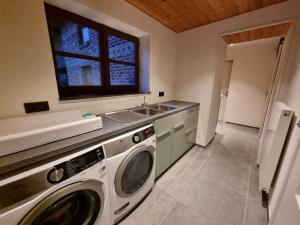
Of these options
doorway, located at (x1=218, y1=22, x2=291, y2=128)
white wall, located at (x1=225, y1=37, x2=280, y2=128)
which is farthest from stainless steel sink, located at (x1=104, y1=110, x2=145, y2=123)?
white wall, located at (x1=225, y1=37, x2=280, y2=128)

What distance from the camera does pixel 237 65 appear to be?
150 inches

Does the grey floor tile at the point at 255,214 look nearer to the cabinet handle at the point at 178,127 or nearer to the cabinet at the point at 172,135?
the cabinet at the point at 172,135

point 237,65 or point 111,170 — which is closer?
point 111,170

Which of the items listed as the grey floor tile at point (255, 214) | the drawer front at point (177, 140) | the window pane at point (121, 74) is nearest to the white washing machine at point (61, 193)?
the drawer front at point (177, 140)

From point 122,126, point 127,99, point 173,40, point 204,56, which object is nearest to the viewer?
point 122,126

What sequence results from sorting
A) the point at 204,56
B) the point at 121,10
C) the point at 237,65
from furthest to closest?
1. the point at 237,65
2. the point at 204,56
3. the point at 121,10

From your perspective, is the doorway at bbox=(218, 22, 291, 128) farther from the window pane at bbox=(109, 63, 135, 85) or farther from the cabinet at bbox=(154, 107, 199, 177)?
the window pane at bbox=(109, 63, 135, 85)

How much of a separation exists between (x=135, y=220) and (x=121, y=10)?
7.60 feet

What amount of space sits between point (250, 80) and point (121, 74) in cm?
367

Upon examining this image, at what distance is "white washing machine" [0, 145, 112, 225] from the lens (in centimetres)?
60

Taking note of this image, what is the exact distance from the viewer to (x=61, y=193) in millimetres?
732

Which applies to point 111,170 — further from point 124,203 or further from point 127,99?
point 127,99

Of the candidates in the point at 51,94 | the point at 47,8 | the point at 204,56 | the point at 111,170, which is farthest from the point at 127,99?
the point at 204,56

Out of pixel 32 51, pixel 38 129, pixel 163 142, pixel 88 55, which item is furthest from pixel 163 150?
pixel 32 51
